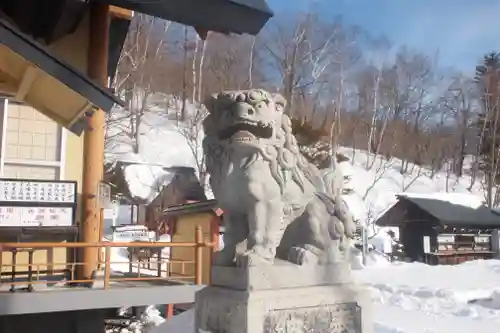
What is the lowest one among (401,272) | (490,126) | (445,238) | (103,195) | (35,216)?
(401,272)

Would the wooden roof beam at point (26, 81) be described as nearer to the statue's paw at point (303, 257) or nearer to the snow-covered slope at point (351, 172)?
the statue's paw at point (303, 257)

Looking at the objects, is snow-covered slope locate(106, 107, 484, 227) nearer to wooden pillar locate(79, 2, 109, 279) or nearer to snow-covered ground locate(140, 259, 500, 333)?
snow-covered ground locate(140, 259, 500, 333)

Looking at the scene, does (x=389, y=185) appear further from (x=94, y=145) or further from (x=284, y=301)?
(x=284, y=301)

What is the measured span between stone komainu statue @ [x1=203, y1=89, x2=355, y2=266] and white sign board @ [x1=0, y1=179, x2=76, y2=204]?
5.92 metres

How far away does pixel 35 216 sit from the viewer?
30.2 feet

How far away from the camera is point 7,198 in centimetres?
914

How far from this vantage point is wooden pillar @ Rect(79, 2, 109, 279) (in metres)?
8.12

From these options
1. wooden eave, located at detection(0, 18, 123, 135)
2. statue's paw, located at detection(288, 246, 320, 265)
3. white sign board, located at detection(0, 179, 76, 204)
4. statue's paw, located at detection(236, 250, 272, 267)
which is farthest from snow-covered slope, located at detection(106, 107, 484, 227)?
statue's paw, located at detection(236, 250, 272, 267)

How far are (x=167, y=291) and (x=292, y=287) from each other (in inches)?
156

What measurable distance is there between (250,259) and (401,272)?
15458mm

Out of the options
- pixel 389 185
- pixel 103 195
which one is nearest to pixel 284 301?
pixel 103 195

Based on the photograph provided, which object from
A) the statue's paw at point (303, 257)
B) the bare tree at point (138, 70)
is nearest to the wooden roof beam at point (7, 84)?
the statue's paw at point (303, 257)

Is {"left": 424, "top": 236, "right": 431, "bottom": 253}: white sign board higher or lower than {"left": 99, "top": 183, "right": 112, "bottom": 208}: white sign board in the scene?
lower

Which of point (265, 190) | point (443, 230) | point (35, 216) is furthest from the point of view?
point (443, 230)
